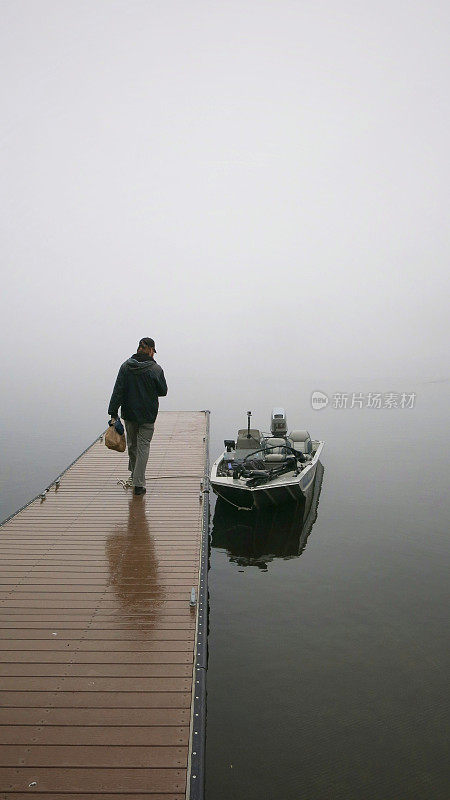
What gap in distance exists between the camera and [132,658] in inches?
181

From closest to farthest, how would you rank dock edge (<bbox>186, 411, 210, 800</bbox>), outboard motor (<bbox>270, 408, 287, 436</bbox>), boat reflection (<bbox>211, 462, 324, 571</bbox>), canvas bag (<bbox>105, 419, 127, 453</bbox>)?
dock edge (<bbox>186, 411, 210, 800</bbox>) < canvas bag (<bbox>105, 419, 127, 453</bbox>) < boat reflection (<bbox>211, 462, 324, 571</bbox>) < outboard motor (<bbox>270, 408, 287, 436</bbox>)

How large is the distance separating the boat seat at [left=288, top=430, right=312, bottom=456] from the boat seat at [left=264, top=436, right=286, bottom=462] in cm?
62

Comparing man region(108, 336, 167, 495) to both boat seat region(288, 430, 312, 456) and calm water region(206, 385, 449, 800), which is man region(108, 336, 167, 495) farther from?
boat seat region(288, 430, 312, 456)

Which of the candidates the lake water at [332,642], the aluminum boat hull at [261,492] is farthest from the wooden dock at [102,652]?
the aluminum boat hull at [261,492]

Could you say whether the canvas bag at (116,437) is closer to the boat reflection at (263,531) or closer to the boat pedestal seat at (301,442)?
the boat reflection at (263,531)

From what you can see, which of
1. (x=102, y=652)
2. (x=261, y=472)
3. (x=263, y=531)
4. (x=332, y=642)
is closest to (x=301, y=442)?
(x=261, y=472)

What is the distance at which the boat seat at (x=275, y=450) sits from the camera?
40.6ft

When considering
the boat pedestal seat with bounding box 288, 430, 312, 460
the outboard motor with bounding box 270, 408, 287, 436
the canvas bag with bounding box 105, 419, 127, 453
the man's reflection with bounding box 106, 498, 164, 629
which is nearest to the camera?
the man's reflection with bounding box 106, 498, 164, 629

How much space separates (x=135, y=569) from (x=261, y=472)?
5.34 metres

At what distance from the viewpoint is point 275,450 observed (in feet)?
44.0

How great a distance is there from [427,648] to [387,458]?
12.5 m

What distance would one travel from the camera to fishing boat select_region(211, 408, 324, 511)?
1120 centimetres

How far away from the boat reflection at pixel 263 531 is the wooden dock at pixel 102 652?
2239 mm

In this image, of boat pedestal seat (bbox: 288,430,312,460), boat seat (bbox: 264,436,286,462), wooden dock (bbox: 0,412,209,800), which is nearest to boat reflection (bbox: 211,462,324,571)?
boat seat (bbox: 264,436,286,462)
